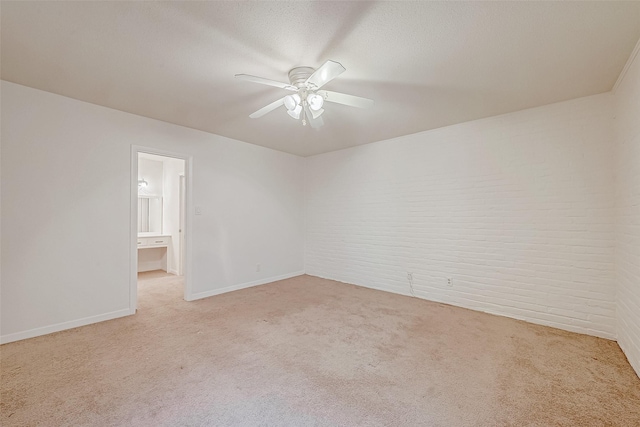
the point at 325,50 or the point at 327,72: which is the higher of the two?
the point at 325,50

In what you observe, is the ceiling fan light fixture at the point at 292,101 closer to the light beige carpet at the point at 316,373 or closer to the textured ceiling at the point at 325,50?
the textured ceiling at the point at 325,50

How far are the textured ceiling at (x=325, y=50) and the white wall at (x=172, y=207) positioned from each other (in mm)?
2638

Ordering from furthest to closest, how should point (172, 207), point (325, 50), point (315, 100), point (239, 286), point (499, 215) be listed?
point (172, 207) → point (239, 286) → point (499, 215) → point (315, 100) → point (325, 50)

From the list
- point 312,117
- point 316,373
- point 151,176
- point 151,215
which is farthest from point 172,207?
point 316,373

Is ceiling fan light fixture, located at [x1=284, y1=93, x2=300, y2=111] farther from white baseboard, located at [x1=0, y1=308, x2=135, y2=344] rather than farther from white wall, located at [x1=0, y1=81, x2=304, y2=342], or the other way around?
white baseboard, located at [x1=0, y1=308, x2=135, y2=344]

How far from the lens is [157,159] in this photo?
599 cm

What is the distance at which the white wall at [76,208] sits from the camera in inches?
102

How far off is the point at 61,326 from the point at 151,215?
3663 millimetres

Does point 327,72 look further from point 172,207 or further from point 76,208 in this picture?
point 172,207

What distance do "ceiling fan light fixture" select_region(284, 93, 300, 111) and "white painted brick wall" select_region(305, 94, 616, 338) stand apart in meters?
2.43

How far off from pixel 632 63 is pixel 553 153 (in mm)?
1021

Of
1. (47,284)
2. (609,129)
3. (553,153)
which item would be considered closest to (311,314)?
(47,284)

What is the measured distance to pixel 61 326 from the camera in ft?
9.24

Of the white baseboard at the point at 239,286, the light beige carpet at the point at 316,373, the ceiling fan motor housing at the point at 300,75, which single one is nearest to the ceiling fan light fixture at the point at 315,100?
the ceiling fan motor housing at the point at 300,75
